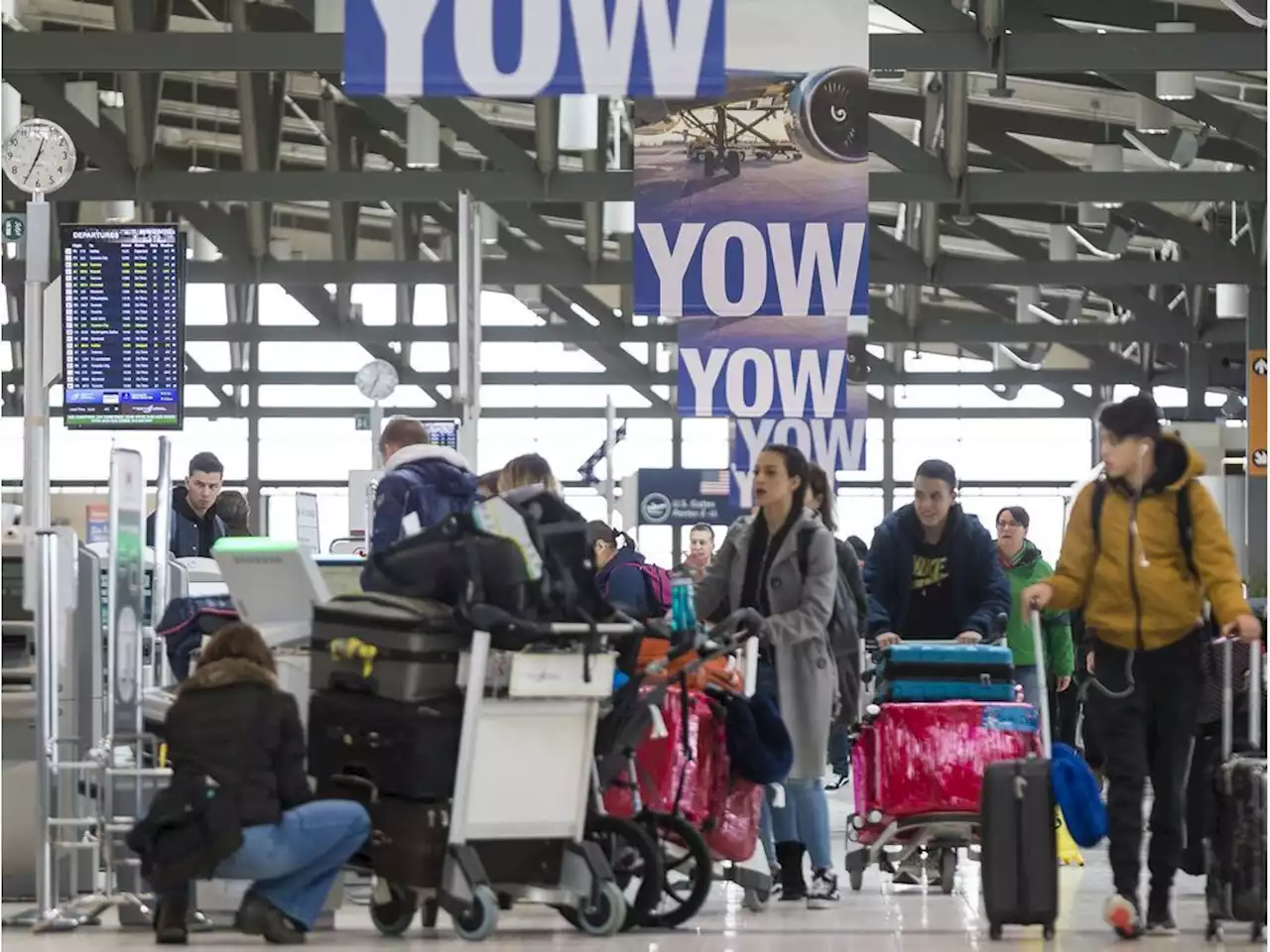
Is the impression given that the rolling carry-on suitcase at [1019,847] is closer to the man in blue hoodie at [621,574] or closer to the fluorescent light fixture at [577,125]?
the man in blue hoodie at [621,574]

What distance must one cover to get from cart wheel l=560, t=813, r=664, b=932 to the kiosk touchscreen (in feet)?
3.23

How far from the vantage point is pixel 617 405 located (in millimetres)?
36469

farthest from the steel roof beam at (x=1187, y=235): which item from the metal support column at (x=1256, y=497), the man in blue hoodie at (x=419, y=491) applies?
the man in blue hoodie at (x=419, y=491)

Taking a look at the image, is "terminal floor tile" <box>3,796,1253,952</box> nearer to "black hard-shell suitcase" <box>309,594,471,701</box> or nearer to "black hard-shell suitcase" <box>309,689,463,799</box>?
"black hard-shell suitcase" <box>309,689,463,799</box>

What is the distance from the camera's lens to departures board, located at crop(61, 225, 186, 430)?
1420cm

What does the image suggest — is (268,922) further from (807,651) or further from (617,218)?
(617,218)

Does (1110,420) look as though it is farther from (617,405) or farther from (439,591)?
(617,405)

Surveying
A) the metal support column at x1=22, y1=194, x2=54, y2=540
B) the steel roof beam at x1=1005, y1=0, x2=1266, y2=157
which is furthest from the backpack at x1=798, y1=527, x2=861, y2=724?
the steel roof beam at x1=1005, y1=0, x2=1266, y2=157

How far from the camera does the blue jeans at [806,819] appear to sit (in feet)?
25.7

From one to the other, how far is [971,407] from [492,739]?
1212 inches

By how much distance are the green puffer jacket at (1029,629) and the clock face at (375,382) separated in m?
16.3

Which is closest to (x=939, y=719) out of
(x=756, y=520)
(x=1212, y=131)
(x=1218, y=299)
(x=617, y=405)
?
(x=756, y=520)

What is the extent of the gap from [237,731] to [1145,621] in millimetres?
2365

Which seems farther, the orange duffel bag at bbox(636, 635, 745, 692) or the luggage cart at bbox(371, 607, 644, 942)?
the orange duffel bag at bbox(636, 635, 745, 692)
